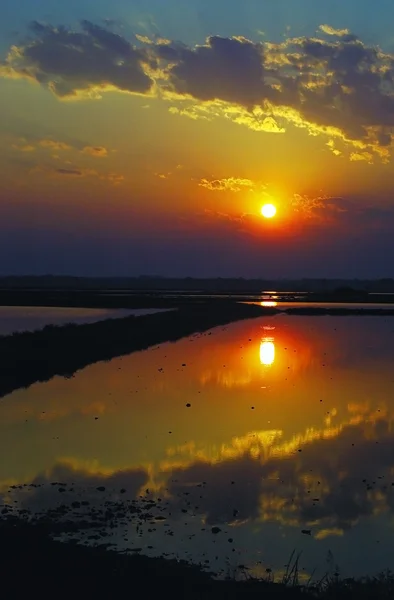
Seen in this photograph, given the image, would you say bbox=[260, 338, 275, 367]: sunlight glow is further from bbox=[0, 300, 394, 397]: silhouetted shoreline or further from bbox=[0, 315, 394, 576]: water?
bbox=[0, 300, 394, 397]: silhouetted shoreline

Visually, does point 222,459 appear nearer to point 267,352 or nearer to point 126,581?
point 126,581

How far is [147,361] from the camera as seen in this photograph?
34.5 metres

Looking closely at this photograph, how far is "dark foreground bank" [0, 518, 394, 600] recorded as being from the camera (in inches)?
A: 333

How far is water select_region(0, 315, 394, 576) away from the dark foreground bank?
1.99 ft

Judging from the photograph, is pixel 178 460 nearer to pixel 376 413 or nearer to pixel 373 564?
pixel 373 564

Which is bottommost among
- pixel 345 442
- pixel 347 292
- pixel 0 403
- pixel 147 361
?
pixel 345 442

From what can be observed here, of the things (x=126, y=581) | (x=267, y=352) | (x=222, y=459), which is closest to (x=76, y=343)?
(x=267, y=352)

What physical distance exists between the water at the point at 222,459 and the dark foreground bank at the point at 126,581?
0.61m

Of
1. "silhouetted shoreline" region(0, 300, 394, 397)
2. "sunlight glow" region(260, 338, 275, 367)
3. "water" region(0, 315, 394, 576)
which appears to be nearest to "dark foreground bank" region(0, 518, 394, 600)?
"water" region(0, 315, 394, 576)

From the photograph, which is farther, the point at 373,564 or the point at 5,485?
the point at 5,485

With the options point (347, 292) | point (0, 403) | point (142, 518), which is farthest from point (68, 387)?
point (347, 292)

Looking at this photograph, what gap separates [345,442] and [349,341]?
27490 mm

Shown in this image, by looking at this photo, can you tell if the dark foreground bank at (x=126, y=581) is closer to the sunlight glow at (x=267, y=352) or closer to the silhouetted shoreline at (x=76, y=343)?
the silhouetted shoreline at (x=76, y=343)

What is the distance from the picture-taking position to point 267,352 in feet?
124
